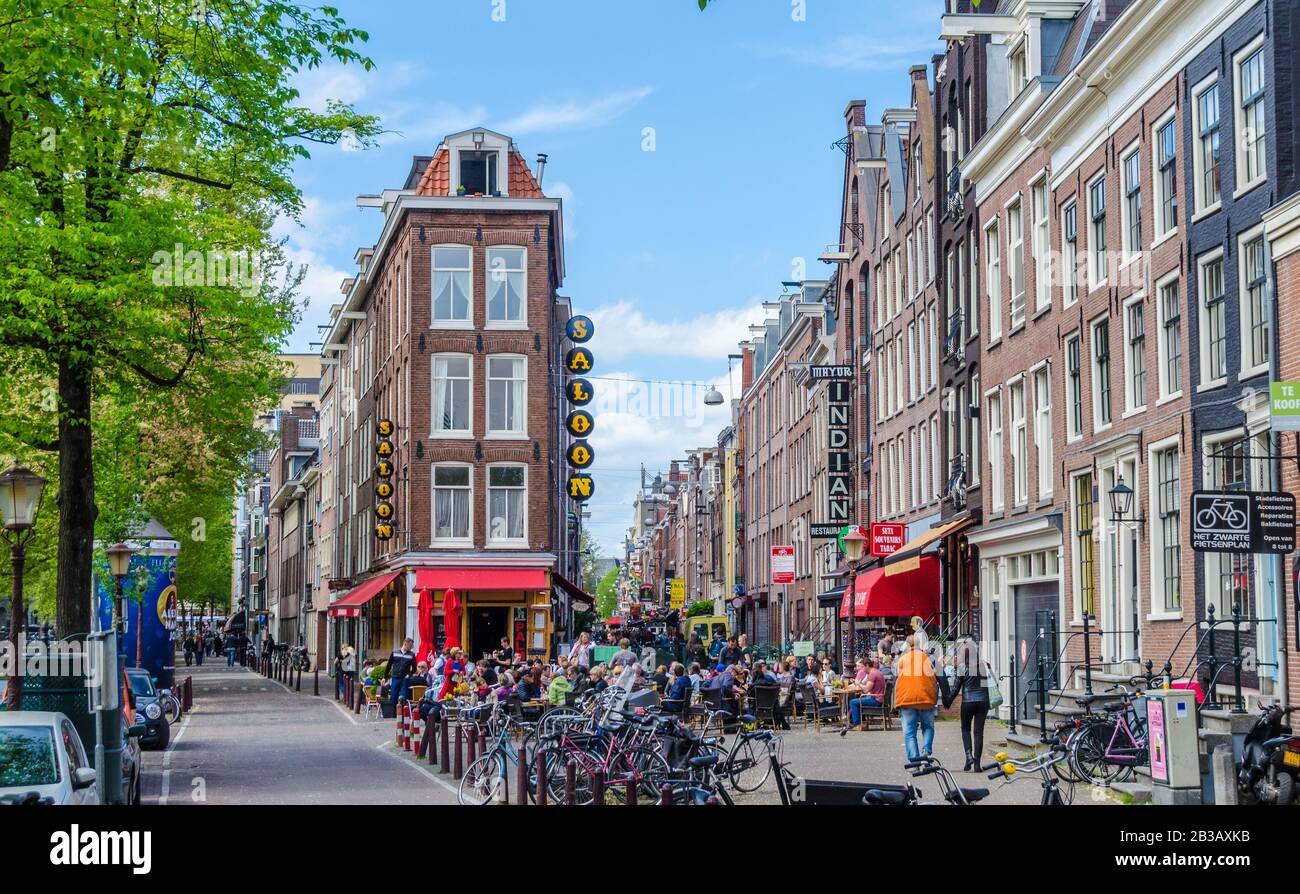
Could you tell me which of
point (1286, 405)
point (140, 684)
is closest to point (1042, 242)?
point (1286, 405)

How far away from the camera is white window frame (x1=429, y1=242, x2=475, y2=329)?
2012 inches

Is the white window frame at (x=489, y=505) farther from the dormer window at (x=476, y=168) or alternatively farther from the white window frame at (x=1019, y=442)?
the white window frame at (x=1019, y=442)

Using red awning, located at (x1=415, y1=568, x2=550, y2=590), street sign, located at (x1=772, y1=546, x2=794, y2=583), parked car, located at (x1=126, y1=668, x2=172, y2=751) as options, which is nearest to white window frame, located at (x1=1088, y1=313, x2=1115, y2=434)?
parked car, located at (x1=126, y1=668, x2=172, y2=751)

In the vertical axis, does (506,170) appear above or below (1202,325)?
above

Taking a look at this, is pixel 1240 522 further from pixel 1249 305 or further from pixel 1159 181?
pixel 1159 181

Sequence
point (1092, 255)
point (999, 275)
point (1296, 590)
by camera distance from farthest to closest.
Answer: point (999, 275)
point (1092, 255)
point (1296, 590)

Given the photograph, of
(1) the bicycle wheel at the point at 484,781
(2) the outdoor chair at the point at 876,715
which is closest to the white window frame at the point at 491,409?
(2) the outdoor chair at the point at 876,715

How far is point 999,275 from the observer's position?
108 ft

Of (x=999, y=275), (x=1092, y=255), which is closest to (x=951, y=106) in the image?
(x=999, y=275)

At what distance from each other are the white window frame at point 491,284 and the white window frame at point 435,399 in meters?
1.26

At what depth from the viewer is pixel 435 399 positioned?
50.9 meters

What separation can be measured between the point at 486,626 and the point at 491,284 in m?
10.4
